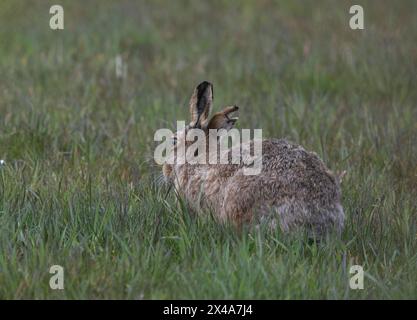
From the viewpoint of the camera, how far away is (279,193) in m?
5.15

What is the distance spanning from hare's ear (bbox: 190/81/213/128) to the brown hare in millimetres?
435

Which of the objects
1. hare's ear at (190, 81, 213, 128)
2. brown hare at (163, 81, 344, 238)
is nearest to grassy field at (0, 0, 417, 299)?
brown hare at (163, 81, 344, 238)

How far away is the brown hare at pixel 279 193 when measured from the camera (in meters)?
5.11

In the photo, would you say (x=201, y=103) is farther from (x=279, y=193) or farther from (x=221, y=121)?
(x=279, y=193)

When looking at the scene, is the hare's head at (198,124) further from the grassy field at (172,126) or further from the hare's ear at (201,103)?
the grassy field at (172,126)

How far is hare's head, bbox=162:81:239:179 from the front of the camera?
19.3ft

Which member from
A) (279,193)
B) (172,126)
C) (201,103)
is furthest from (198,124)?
(172,126)

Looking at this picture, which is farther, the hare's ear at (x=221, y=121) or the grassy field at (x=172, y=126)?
the hare's ear at (x=221, y=121)

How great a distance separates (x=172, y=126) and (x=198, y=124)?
119 centimetres

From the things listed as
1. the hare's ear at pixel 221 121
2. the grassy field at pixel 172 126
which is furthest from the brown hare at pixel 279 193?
the hare's ear at pixel 221 121

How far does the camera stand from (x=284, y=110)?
8.02m

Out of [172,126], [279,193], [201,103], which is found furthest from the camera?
[172,126]
